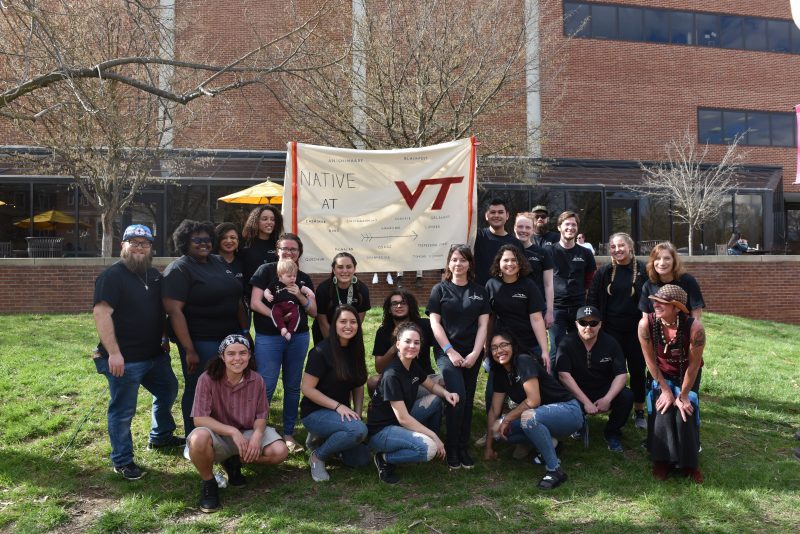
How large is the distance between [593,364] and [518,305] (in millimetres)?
842

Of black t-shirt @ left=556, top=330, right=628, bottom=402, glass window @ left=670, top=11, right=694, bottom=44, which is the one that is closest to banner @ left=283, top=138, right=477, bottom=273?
black t-shirt @ left=556, top=330, right=628, bottom=402

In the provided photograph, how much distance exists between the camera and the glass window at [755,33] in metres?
24.4

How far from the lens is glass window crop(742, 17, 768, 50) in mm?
24438

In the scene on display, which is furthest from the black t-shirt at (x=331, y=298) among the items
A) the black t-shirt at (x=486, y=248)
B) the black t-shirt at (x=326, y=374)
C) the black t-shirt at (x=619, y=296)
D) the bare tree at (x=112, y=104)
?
the bare tree at (x=112, y=104)

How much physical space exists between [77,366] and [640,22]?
2281cm

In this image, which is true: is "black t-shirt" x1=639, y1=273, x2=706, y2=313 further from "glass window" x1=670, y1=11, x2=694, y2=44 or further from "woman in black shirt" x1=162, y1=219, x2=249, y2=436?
"glass window" x1=670, y1=11, x2=694, y2=44

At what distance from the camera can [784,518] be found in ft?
13.6

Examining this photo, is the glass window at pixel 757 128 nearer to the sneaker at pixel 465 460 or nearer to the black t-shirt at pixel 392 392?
the sneaker at pixel 465 460

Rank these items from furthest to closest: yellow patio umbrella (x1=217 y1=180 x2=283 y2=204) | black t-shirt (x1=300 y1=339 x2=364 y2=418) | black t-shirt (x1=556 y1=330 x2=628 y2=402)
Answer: yellow patio umbrella (x1=217 y1=180 x2=283 y2=204)
black t-shirt (x1=556 y1=330 x2=628 y2=402)
black t-shirt (x1=300 y1=339 x2=364 y2=418)

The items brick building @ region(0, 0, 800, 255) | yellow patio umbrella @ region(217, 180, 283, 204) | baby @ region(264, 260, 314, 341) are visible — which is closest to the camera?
baby @ region(264, 260, 314, 341)

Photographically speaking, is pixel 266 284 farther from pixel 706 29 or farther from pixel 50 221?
pixel 706 29

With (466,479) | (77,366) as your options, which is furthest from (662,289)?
(77,366)

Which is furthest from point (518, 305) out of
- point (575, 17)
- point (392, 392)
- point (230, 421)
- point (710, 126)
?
point (710, 126)

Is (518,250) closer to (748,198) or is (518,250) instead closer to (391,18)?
(391,18)
